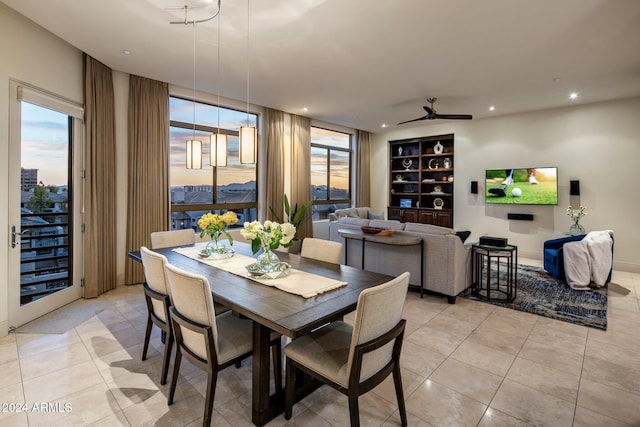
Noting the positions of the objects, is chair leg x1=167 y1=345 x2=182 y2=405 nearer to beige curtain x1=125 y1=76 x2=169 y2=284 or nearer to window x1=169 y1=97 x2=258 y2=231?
beige curtain x1=125 y1=76 x2=169 y2=284

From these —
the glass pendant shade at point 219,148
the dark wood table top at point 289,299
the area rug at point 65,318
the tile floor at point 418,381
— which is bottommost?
the tile floor at point 418,381

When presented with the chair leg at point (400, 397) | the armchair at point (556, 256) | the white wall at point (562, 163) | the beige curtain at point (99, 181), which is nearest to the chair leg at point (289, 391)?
the chair leg at point (400, 397)

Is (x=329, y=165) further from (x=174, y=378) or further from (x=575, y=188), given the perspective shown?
(x=174, y=378)

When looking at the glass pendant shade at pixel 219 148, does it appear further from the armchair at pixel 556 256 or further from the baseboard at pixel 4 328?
the armchair at pixel 556 256

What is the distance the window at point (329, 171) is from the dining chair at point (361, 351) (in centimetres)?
584

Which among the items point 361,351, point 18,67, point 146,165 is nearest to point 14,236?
point 18,67

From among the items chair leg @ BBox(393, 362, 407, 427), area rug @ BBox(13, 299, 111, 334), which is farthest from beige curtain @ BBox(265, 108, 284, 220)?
chair leg @ BBox(393, 362, 407, 427)

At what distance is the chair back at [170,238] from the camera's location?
3.42m

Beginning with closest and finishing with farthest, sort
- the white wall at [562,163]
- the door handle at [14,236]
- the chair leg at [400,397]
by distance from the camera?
the chair leg at [400,397], the door handle at [14,236], the white wall at [562,163]

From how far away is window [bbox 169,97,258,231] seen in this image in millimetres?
5164

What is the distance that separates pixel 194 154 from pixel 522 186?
6412mm

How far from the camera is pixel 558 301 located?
396cm

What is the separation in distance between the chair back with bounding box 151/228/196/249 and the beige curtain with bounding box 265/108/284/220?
2685mm

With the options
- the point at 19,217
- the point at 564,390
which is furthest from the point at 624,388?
the point at 19,217
